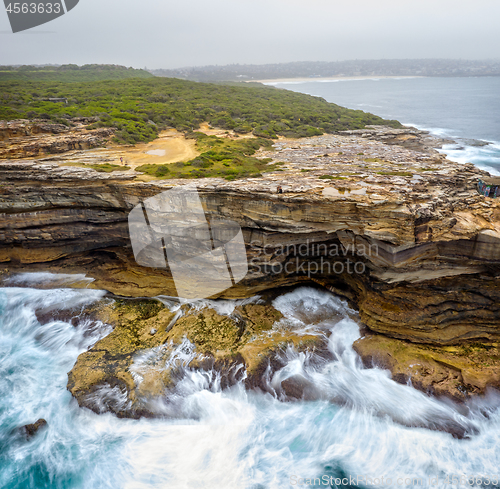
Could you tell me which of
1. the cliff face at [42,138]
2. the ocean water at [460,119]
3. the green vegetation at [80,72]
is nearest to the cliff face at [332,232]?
the cliff face at [42,138]

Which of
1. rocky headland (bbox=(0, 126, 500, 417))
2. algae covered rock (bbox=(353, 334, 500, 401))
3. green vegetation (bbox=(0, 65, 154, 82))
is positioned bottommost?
algae covered rock (bbox=(353, 334, 500, 401))

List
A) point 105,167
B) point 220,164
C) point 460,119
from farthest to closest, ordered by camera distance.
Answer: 1. point 460,119
2. point 220,164
3. point 105,167

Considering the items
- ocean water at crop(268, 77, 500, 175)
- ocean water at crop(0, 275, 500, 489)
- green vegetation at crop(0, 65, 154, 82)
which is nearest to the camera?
ocean water at crop(0, 275, 500, 489)

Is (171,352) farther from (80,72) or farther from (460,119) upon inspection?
(80,72)

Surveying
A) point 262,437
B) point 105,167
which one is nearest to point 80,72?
point 105,167

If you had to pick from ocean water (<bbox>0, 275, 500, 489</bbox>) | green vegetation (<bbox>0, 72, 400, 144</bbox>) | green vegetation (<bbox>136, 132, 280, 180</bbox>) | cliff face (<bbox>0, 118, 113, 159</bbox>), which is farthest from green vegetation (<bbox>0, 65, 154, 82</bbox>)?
ocean water (<bbox>0, 275, 500, 489</bbox>)

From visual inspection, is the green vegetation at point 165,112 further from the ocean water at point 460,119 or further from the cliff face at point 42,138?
the ocean water at point 460,119

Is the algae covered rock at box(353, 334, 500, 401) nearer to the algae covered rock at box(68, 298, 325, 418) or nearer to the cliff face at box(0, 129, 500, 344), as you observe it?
the cliff face at box(0, 129, 500, 344)
